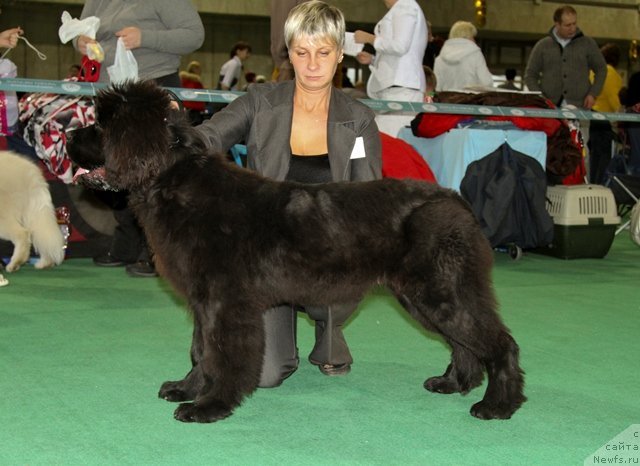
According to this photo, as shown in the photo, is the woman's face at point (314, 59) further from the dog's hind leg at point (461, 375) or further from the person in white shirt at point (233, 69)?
the person in white shirt at point (233, 69)

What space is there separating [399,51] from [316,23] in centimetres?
377

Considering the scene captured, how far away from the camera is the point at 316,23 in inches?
141

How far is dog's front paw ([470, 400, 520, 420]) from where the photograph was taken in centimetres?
321

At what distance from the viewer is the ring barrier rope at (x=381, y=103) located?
17.8 ft

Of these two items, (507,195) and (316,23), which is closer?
(316,23)

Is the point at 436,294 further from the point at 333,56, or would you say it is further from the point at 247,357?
the point at 333,56

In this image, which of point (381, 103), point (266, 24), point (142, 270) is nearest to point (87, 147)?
point (142, 270)

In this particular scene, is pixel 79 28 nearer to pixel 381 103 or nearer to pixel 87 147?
pixel 381 103

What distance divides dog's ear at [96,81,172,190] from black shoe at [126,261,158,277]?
3.21 m

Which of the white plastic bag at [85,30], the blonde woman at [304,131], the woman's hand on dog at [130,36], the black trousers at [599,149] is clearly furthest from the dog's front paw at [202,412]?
the black trousers at [599,149]

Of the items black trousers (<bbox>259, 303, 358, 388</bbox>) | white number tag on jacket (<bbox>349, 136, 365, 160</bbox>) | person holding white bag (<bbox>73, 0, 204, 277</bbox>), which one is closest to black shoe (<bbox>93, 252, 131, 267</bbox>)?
person holding white bag (<bbox>73, 0, 204, 277</bbox>)

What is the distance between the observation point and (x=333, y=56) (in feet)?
12.0

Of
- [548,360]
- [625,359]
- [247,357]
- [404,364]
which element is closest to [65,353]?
[247,357]

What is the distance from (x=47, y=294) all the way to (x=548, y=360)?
11.0 ft
